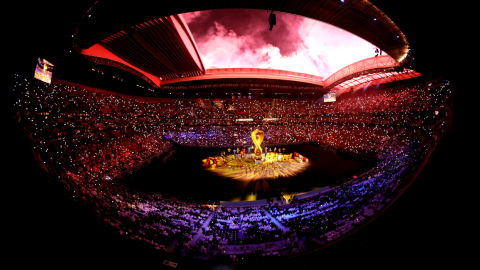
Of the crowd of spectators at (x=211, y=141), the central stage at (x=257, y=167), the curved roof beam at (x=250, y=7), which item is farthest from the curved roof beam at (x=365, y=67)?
the central stage at (x=257, y=167)

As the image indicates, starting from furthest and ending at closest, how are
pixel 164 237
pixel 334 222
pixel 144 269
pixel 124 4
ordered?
pixel 124 4 → pixel 334 222 → pixel 164 237 → pixel 144 269

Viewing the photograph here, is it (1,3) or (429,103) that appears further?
(429,103)

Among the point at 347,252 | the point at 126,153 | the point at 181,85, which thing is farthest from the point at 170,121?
the point at 347,252

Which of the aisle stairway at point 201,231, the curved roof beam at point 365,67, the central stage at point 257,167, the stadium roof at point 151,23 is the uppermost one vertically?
the curved roof beam at point 365,67

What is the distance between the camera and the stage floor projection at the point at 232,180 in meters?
12.1

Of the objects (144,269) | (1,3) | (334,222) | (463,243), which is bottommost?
(334,222)

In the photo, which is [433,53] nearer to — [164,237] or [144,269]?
[144,269]

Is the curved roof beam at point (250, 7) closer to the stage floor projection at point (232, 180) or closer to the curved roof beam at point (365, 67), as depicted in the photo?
the curved roof beam at point (365, 67)

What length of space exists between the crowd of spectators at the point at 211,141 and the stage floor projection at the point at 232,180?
1.52 m

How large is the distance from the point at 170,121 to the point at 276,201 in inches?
1108

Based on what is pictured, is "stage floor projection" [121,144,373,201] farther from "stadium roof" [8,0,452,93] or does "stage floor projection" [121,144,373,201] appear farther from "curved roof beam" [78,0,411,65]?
"curved roof beam" [78,0,411,65]

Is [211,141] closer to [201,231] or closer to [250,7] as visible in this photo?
[250,7]

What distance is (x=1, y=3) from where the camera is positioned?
13.0 ft

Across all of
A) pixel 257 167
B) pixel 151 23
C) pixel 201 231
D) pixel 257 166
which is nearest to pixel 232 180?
pixel 257 167
